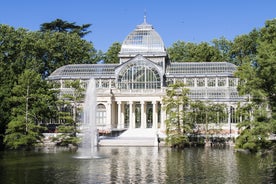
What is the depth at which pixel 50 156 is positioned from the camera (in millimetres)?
42062

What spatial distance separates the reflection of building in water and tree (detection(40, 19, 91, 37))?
86.3ft

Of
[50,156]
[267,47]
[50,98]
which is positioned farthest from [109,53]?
[267,47]

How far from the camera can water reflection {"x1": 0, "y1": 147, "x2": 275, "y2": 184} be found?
28323mm

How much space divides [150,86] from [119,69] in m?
5.66

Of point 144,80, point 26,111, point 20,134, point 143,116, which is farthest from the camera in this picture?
point 144,80

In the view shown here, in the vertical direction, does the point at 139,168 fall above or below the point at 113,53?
below

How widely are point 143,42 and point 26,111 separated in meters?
29.7

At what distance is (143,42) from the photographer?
75.1m

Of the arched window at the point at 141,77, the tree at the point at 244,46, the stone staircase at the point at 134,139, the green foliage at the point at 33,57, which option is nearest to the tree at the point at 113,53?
the green foliage at the point at 33,57

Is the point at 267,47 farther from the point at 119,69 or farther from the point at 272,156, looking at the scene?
the point at 119,69

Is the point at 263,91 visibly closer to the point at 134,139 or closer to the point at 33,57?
the point at 134,139

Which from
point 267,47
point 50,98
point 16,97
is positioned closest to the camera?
point 267,47

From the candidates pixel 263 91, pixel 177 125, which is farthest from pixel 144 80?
pixel 263 91

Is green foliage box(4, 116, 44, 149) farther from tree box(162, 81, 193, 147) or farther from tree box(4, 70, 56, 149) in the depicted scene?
tree box(162, 81, 193, 147)
